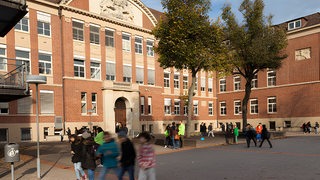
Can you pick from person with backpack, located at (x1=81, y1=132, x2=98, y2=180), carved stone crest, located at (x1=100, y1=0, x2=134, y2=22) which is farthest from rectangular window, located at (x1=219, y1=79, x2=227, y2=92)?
person with backpack, located at (x1=81, y1=132, x2=98, y2=180)

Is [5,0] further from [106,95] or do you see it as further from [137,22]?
[137,22]

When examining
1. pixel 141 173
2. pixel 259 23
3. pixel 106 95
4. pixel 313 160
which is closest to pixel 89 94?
pixel 106 95

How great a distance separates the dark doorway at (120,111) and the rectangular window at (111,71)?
2800 millimetres

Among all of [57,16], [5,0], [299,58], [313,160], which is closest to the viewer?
[5,0]

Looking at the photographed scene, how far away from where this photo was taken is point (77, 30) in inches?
1335

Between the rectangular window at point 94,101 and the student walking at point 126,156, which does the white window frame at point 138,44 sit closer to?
the rectangular window at point 94,101

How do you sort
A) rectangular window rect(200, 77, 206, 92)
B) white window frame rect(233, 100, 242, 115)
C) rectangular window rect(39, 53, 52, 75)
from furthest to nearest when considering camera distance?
white window frame rect(233, 100, 242, 115), rectangular window rect(200, 77, 206, 92), rectangular window rect(39, 53, 52, 75)

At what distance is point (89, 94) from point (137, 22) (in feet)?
39.3

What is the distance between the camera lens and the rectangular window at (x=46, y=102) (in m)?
31.2

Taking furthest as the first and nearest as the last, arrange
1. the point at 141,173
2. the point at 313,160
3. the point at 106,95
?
the point at 106,95 < the point at 313,160 < the point at 141,173

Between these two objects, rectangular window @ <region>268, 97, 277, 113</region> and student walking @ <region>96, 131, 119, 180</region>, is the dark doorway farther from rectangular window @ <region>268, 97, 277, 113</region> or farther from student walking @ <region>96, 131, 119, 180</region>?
student walking @ <region>96, 131, 119, 180</region>

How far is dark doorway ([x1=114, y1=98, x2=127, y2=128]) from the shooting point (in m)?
37.1

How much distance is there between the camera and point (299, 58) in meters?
44.4

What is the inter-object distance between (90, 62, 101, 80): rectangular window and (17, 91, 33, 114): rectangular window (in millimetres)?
7617
